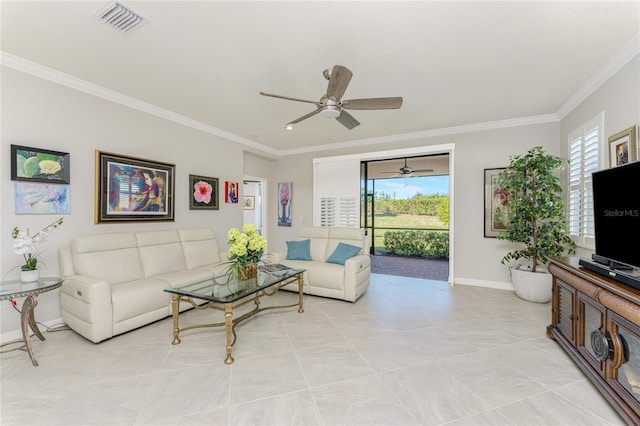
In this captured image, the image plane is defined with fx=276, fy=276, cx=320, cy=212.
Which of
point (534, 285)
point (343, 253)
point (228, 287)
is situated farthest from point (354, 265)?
point (534, 285)

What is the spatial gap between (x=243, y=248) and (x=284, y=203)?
3518 mm

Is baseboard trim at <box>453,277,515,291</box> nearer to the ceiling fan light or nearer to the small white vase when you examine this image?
the ceiling fan light

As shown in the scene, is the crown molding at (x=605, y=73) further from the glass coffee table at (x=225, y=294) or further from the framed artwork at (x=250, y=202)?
the framed artwork at (x=250, y=202)

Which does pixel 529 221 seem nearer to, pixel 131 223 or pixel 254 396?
pixel 254 396

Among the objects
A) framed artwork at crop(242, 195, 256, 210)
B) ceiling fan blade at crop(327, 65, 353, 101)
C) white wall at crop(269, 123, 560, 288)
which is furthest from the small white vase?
white wall at crop(269, 123, 560, 288)

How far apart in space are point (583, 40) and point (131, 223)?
202 inches

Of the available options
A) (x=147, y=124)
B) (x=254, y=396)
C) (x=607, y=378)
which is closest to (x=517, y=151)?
(x=607, y=378)

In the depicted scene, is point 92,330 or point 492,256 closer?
point 92,330

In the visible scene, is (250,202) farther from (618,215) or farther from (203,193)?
(618,215)

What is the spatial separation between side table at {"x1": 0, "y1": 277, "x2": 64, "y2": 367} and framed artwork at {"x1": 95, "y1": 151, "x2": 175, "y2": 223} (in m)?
1.01

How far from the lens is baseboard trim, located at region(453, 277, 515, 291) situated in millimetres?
4387

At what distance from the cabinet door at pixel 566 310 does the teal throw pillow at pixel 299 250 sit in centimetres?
312

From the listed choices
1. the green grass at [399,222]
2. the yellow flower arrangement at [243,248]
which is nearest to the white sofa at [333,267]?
the yellow flower arrangement at [243,248]

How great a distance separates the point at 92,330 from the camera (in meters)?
2.54
